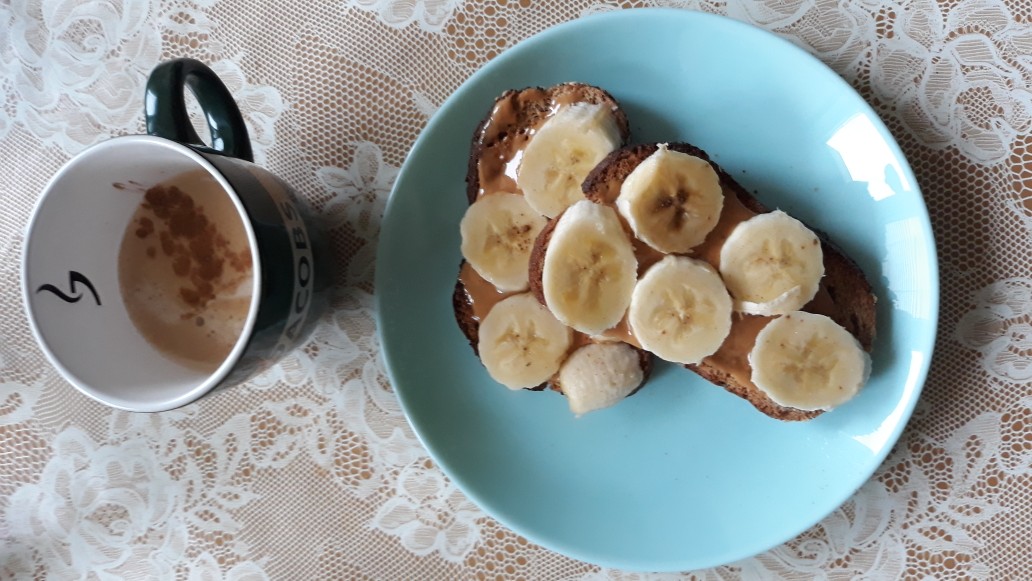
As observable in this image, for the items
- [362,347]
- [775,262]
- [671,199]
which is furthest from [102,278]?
[775,262]

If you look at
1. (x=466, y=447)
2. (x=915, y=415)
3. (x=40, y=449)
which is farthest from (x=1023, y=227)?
(x=40, y=449)

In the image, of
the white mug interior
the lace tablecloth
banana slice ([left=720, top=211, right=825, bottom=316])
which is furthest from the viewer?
the lace tablecloth

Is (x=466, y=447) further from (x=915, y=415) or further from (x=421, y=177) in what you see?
(x=915, y=415)

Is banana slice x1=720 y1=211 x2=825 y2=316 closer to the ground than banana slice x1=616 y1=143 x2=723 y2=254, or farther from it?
closer to the ground

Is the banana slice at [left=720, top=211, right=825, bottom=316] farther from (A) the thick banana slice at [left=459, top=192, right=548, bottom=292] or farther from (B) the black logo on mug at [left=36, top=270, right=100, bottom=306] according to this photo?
(B) the black logo on mug at [left=36, top=270, right=100, bottom=306]

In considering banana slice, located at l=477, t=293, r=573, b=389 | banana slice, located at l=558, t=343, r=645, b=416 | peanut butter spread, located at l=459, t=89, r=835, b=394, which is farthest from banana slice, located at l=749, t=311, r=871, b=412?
banana slice, located at l=477, t=293, r=573, b=389

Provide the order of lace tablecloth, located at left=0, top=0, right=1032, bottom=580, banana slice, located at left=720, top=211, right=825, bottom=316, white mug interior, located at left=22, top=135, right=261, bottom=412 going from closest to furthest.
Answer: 1. white mug interior, located at left=22, top=135, right=261, bottom=412
2. banana slice, located at left=720, top=211, right=825, bottom=316
3. lace tablecloth, located at left=0, top=0, right=1032, bottom=580

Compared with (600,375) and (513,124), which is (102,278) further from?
(600,375)
